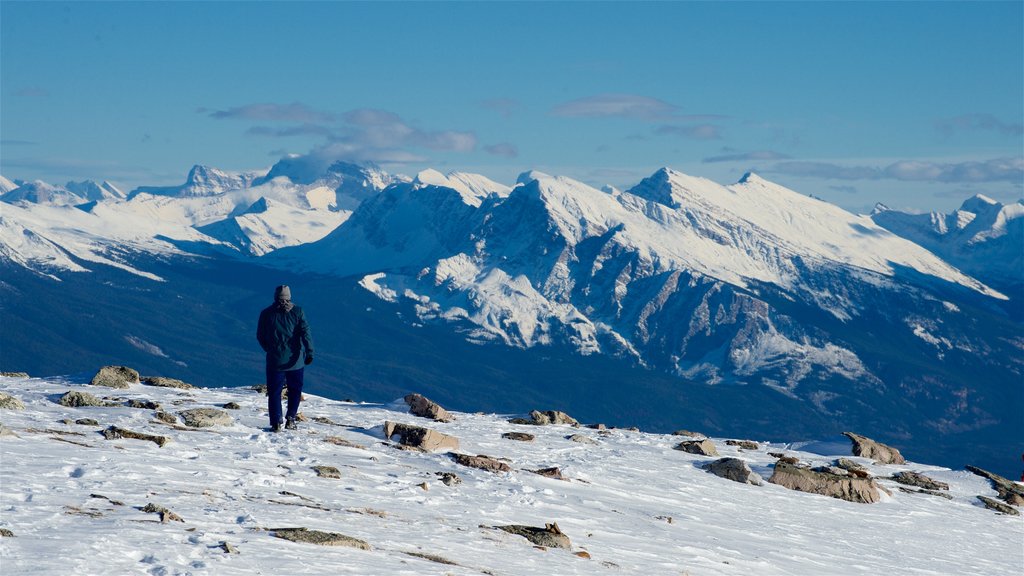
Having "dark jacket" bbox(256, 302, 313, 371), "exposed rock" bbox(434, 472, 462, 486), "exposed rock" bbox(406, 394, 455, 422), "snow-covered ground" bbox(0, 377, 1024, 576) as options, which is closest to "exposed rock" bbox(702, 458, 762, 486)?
"snow-covered ground" bbox(0, 377, 1024, 576)

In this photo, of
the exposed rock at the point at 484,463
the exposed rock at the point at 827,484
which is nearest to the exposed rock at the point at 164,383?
the exposed rock at the point at 484,463

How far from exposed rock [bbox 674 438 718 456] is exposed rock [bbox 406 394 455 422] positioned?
808cm

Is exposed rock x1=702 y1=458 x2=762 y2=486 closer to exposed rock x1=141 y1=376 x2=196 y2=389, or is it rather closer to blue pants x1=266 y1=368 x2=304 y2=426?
blue pants x1=266 y1=368 x2=304 y2=426

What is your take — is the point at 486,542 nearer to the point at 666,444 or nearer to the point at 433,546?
the point at 433,546

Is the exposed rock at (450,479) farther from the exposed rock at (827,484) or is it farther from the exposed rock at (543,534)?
the exposed rock at (827,484)

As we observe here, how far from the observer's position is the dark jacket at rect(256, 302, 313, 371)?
33.4 m

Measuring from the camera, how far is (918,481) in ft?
137

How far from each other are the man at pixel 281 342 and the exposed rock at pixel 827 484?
14.5 m

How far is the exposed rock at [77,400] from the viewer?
35.6 m

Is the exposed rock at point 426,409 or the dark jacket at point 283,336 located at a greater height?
the dark jacket at point 283,336

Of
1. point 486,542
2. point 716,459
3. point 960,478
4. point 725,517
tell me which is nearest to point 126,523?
point 486,542

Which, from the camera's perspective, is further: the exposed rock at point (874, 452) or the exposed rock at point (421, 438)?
the exposed rock at point (874, 452)

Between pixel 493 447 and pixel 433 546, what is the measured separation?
14089mm

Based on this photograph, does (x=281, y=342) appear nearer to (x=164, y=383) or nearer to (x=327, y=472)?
(x=327, y=472)
